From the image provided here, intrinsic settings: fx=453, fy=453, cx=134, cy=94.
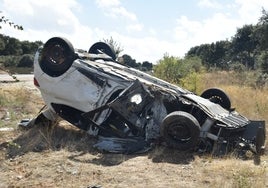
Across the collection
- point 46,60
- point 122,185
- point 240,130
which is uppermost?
point 46,60

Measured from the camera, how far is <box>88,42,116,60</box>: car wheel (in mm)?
10461

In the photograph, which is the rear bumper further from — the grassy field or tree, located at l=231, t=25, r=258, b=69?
tree, located at l=231, t=25, r=258, b=69

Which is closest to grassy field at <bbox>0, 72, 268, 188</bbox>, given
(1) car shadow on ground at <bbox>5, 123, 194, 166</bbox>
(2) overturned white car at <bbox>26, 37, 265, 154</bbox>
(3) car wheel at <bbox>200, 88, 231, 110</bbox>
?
(1) car shadow on ground at <bbox>5, 123, 194, 166</bbox>

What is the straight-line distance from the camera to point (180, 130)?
7.33 metres

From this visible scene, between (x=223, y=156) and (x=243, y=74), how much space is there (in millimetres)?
16166

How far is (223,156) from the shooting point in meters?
7.20

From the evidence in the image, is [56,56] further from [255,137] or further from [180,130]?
[255,137]

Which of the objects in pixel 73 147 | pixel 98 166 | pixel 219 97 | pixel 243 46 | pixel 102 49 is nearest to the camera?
pixel 98 166

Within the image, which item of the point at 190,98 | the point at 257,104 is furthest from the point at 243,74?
the point at 190,98

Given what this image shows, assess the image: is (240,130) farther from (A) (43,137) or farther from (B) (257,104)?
(B) (257,104)

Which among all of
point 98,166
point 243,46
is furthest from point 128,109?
point 243,46

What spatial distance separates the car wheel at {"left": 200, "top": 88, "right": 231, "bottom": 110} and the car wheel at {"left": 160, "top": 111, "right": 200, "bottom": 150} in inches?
85.2

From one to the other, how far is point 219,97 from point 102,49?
9.65ft

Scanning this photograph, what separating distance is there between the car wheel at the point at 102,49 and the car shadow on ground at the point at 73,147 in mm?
2009
